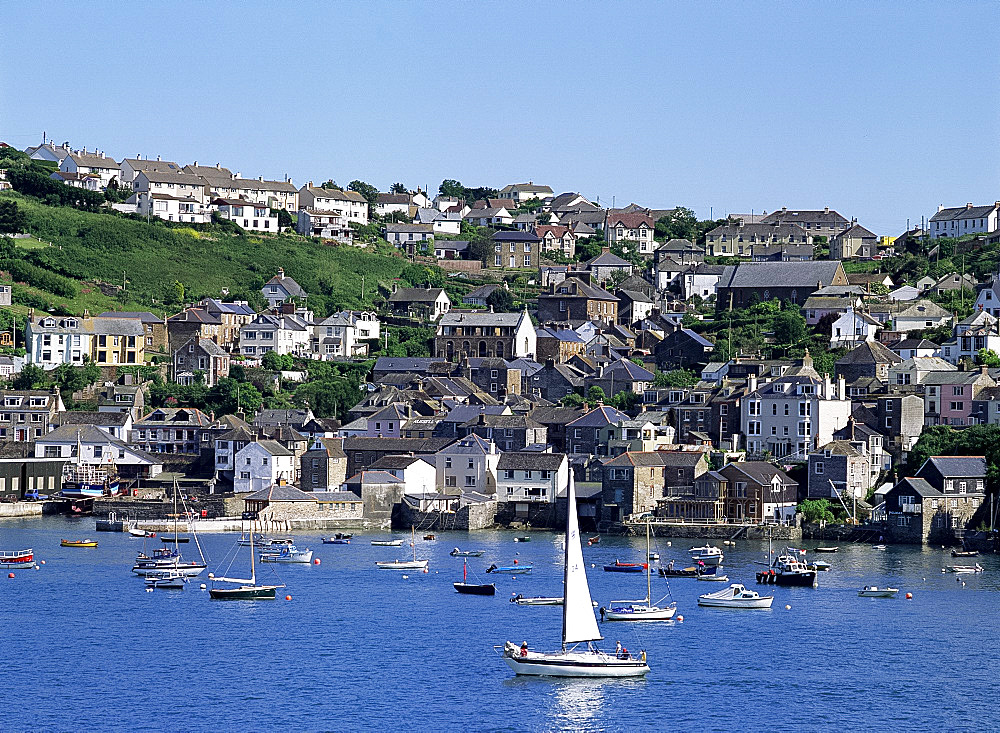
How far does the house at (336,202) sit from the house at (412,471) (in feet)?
211

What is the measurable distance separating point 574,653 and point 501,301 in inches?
3225

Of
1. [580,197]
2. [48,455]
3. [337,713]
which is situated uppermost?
[580,197]

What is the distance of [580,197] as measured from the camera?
174500 mm

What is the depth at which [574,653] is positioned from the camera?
47.8 meters

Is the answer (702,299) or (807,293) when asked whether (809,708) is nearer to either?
(807,293)

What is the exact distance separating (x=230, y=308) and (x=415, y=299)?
51.4 ft

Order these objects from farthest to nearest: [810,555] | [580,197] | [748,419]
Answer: [580,197]
[748,419]
[810,555]

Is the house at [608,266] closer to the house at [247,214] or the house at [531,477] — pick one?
the house at [247,214]

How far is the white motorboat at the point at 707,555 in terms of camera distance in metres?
71.2

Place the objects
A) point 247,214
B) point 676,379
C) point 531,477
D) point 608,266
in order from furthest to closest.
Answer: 1. point 247,214
2. point 608,266
3. point 676,379
4. point 531,477

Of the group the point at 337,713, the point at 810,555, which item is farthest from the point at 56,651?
the point at 810,555

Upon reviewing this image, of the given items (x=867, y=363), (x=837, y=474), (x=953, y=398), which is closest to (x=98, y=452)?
(x=837, y=474)

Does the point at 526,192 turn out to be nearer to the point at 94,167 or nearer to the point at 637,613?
the point at 94,167

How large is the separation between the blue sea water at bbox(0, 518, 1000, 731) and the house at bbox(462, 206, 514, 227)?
→ 93.2 meters
